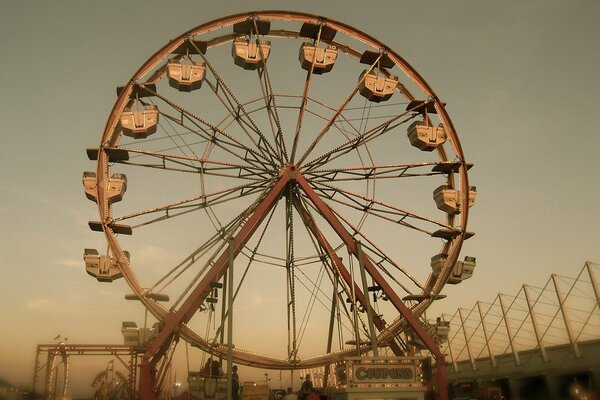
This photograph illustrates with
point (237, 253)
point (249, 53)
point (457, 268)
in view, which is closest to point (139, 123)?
point (249, 53)

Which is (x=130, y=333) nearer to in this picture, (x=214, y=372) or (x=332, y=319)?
(x=214, y=372)

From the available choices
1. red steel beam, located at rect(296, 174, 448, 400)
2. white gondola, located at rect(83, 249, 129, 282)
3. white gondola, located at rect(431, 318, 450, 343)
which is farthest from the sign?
white gondola, located at rect(83, 249, 129, 282)

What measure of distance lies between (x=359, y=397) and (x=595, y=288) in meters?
24.5

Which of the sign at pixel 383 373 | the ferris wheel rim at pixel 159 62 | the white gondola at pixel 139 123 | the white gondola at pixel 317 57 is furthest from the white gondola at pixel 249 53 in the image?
the sign at pixel 383 373

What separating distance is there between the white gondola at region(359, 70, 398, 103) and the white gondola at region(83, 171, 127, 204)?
9436mm

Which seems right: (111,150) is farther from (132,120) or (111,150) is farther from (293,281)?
(293,281)

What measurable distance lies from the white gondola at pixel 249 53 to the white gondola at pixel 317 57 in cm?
141

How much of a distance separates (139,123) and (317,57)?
22.6 ft

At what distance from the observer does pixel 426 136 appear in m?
19.4

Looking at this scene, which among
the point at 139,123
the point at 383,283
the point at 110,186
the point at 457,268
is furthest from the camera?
the point at 457,268

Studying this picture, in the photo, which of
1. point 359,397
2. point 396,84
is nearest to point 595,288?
point 396,84

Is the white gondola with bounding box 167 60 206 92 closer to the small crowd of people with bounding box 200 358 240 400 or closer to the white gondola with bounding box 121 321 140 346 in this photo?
the white gondola with bounding box 121 321 140 346

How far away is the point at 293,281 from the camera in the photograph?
18.5 metres

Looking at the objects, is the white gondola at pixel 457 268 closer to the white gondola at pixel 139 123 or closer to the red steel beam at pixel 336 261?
the red steel beam at pixel 336 261
